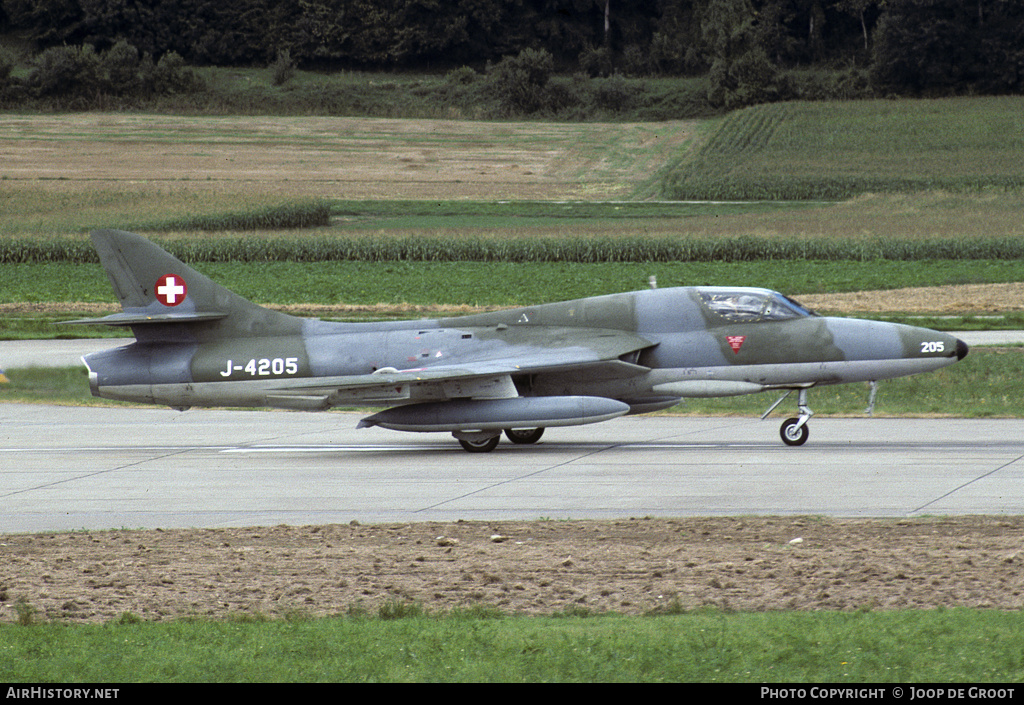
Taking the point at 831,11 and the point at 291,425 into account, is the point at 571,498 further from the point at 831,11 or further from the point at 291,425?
the point at 831,11

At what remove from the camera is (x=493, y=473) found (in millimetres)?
17875

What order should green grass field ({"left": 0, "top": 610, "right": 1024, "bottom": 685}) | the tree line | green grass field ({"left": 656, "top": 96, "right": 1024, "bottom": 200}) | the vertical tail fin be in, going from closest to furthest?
green grass field ({"left": 0, "top": 610, "right": 1024, "bottom": 685}) < the vertical tail fin < green grass field ({"left": 656, "top": 96, "right": 1024, "bottom": 200}) < the tree line

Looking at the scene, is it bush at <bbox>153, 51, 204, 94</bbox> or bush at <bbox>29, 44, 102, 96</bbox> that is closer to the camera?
bush at <bbox>29, 44, 102, 96</bbox>

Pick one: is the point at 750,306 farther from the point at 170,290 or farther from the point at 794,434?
the point at 170,290

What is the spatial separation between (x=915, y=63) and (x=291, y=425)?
113 meters

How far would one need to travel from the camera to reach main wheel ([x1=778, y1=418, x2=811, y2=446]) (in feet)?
64.3

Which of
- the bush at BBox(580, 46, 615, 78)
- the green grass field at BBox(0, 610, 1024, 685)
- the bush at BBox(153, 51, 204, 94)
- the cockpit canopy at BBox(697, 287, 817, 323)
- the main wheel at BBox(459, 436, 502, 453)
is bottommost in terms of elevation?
the main wheel at BBox(459, 436, 502, 453)

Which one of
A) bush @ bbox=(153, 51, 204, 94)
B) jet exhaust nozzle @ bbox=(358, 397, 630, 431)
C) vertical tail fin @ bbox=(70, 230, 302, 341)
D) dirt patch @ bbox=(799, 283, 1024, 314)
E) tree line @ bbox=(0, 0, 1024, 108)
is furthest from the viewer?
tree line @ bbox=(0, 0, 1024, 108)

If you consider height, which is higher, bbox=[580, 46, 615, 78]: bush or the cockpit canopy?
bbox=[580, 46, 615, 78]: bush

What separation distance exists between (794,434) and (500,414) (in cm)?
471

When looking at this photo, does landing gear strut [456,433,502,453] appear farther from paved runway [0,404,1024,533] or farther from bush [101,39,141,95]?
bush [101,39,141,95]

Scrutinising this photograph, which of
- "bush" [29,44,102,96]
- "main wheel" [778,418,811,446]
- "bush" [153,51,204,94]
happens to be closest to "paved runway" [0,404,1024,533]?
"main wheel" [778,418,811,446]

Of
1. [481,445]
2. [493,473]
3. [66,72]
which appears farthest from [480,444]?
[66,72]

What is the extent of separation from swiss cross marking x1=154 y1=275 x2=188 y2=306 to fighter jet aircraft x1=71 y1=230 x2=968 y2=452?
0.7 inches
